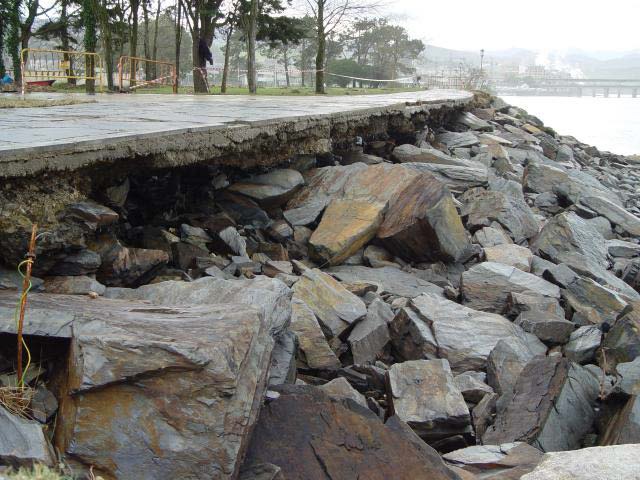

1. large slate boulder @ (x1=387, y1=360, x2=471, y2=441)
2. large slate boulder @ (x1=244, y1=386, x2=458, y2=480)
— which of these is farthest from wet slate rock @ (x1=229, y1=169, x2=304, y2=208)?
large slate boulder @ (x1=244, y1=386, x2=458, y2=480)

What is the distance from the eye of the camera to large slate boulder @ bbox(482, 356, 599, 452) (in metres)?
3.13

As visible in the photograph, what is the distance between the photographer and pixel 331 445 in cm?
239

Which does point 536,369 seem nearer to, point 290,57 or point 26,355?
point 26,355

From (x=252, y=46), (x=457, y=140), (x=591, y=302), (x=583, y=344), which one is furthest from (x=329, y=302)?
(x=252, y=46)

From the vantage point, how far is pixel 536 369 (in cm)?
358

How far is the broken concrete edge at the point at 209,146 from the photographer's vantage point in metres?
3.25

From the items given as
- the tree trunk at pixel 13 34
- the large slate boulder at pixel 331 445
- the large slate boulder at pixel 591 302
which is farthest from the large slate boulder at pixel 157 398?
the tree trunk at pixel 13 34

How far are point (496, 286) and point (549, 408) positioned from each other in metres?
1.87

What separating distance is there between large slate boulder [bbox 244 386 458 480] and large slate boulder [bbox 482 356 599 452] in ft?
2.56

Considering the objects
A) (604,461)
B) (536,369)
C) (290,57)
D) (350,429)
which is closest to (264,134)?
(536,369)

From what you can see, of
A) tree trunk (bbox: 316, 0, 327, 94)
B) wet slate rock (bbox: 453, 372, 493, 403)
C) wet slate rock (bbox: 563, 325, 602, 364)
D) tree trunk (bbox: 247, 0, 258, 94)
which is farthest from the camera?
tree trunk (bbox: 316, 0, 327, 94)

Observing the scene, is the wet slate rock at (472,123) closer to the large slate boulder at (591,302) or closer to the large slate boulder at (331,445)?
the large slate boulder at (591,302)

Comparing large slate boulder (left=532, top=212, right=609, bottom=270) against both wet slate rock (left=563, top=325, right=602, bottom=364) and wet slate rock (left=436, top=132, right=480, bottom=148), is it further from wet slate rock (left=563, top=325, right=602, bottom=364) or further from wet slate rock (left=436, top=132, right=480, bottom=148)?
wet slate rock (left=436, top=132, right=480, bottom=148)

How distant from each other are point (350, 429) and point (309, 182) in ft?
14.0
